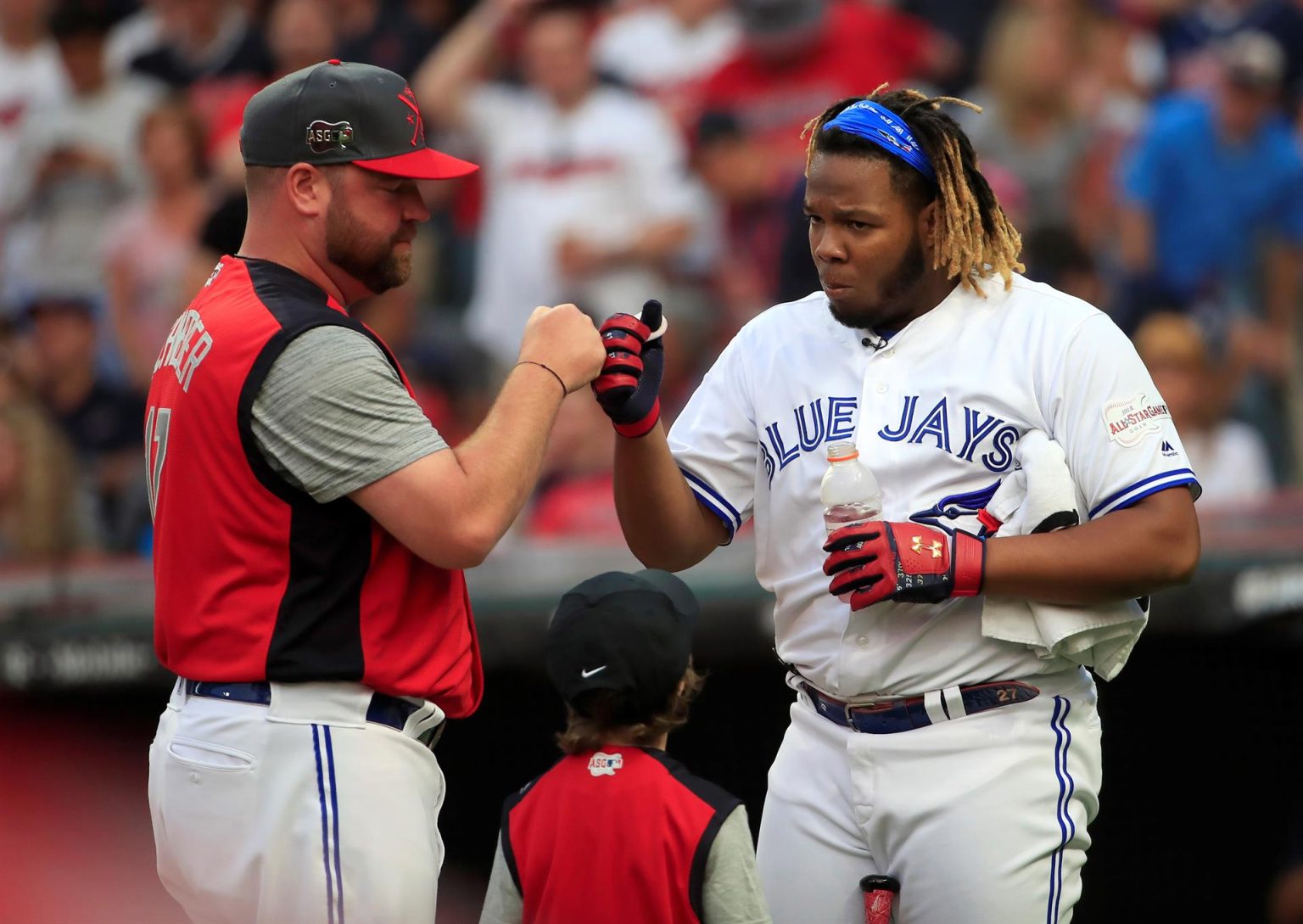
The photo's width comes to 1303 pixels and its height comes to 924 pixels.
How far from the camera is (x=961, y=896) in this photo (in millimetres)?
2436

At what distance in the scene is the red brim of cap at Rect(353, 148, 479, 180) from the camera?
2.37m

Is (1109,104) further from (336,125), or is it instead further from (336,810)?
(336,810)

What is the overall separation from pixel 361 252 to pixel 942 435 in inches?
37.4

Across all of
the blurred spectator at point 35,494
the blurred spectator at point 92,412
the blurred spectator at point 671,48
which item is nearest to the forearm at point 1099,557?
the blurred spectator at point 671,48

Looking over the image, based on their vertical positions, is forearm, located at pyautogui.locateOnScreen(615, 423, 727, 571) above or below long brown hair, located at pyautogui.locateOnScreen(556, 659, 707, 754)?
above

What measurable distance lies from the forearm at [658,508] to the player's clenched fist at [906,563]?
39 cm

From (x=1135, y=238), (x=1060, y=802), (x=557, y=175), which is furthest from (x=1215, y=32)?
(x=1060, y=802)

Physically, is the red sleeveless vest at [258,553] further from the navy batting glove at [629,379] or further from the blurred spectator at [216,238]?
the blurred spectator at [216,238]

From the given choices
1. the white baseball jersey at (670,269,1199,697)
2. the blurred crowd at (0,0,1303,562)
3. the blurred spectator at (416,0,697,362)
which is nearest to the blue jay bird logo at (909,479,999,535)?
the white baseball jersey at (670,269,1199,697)

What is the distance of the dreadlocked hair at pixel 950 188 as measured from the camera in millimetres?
2570

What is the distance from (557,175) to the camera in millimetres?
6328

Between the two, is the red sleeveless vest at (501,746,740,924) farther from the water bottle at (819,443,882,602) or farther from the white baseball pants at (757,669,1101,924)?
the water bottle at (819,443,882,602)

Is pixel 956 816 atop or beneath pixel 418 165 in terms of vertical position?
beneath

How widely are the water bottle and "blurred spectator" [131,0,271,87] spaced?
16.3ft
